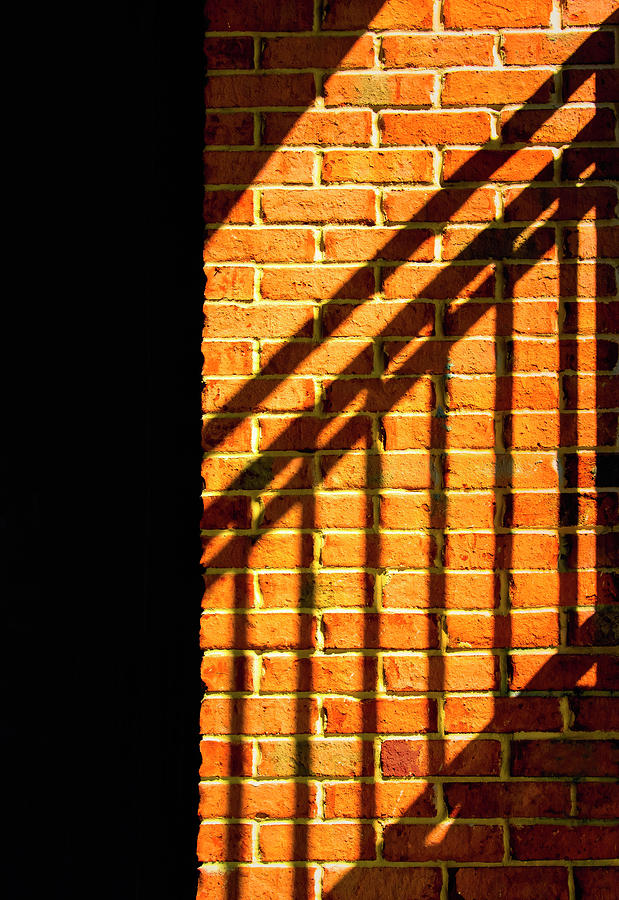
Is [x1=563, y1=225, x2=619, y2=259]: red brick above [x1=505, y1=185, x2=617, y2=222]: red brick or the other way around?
the other way around

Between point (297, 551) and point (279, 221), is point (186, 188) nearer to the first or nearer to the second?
point (279, 221)

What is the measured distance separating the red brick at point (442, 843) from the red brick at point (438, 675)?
11.3 inches

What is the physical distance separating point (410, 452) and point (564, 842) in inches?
35.0

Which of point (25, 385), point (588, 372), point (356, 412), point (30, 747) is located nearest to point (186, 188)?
point (25, 385)

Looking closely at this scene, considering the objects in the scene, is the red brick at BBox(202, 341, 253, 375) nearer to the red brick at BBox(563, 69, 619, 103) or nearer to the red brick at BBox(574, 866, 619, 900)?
the red brick at BBox(563, 69, 619, 103)

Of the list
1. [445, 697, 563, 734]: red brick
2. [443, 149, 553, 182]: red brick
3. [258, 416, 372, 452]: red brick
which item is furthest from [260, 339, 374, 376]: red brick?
[445, 697, 563, 734]: red brick

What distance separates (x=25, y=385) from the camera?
1.70 meters

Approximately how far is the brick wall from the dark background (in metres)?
0.30

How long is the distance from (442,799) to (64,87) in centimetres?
A: 204

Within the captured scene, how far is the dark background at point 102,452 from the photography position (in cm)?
162

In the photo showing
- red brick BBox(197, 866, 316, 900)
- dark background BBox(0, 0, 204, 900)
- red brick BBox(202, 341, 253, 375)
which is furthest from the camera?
dark background BBox(0, 0, 204, 900)

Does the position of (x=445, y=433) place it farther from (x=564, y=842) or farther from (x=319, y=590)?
(x=564, y=842)

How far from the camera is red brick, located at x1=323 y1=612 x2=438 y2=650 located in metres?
1.35

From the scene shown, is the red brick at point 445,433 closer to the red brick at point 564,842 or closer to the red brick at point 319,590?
the red brick at point 319,590
